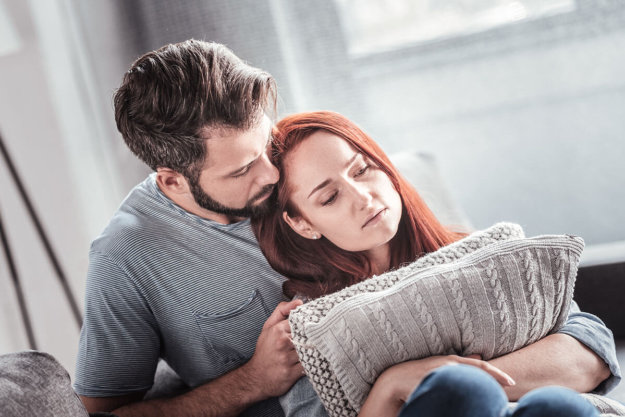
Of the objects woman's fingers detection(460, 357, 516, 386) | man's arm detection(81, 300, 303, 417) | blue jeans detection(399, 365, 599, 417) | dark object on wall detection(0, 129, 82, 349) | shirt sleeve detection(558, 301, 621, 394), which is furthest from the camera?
dark object on wall detection(0, 129, 82, 349)

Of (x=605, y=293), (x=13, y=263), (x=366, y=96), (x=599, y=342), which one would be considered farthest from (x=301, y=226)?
(x=13, y=263)

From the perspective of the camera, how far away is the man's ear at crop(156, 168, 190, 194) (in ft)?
4.67

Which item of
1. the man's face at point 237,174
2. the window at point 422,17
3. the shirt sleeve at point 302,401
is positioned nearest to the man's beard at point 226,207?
the man's face at point 237,174

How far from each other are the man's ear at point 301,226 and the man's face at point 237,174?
62 mm

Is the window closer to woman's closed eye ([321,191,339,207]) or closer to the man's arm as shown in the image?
woman's closed eye ([321,191,339,207])

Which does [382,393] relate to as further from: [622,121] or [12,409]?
[622,121]

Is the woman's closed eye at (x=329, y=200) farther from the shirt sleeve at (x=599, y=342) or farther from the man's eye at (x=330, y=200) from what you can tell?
the shirt sleeve at (x=599, y=342)

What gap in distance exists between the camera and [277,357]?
129 centimetres

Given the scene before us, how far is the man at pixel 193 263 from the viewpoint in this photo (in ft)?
4.35

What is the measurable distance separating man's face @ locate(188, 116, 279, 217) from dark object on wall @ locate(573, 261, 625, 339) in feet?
2.56

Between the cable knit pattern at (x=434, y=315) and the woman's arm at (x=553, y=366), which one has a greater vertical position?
the cable knit pattern at (x=434, y=315)

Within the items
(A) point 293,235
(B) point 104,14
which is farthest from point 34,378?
(B) point 104,14

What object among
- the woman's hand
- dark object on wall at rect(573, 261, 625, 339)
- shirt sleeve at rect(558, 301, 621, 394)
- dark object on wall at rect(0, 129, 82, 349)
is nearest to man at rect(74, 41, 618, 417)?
the woman's hand

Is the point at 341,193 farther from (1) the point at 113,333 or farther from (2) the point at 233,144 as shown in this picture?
(1) the point at 113,333
